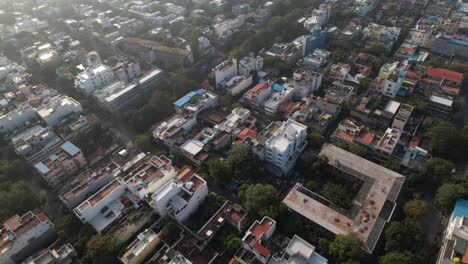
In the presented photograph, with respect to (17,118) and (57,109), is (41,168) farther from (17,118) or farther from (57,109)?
(17,118)

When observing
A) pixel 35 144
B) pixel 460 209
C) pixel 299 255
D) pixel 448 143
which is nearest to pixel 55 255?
pixel 35 144

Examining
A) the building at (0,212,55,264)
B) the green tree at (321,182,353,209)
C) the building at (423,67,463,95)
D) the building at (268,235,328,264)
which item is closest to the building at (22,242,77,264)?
the building at (0,212,55,264)

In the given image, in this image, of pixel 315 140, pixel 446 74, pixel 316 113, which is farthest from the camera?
pixel 446 74

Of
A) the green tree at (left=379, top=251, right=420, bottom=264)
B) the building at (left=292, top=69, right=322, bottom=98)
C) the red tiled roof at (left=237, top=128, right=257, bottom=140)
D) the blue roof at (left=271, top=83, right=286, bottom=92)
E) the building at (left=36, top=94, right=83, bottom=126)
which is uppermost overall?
the building at (left=292, top=69, right=322, bottom=98)

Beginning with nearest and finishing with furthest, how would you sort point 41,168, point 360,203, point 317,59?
point 360,203 < point 41,168 < point 317,59

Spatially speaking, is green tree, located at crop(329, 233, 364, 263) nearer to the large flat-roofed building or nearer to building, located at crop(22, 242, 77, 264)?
the large flat-roofed building

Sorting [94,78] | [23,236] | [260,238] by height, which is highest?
[94,78]

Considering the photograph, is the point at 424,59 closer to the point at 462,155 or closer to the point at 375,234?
the point at 462,155
